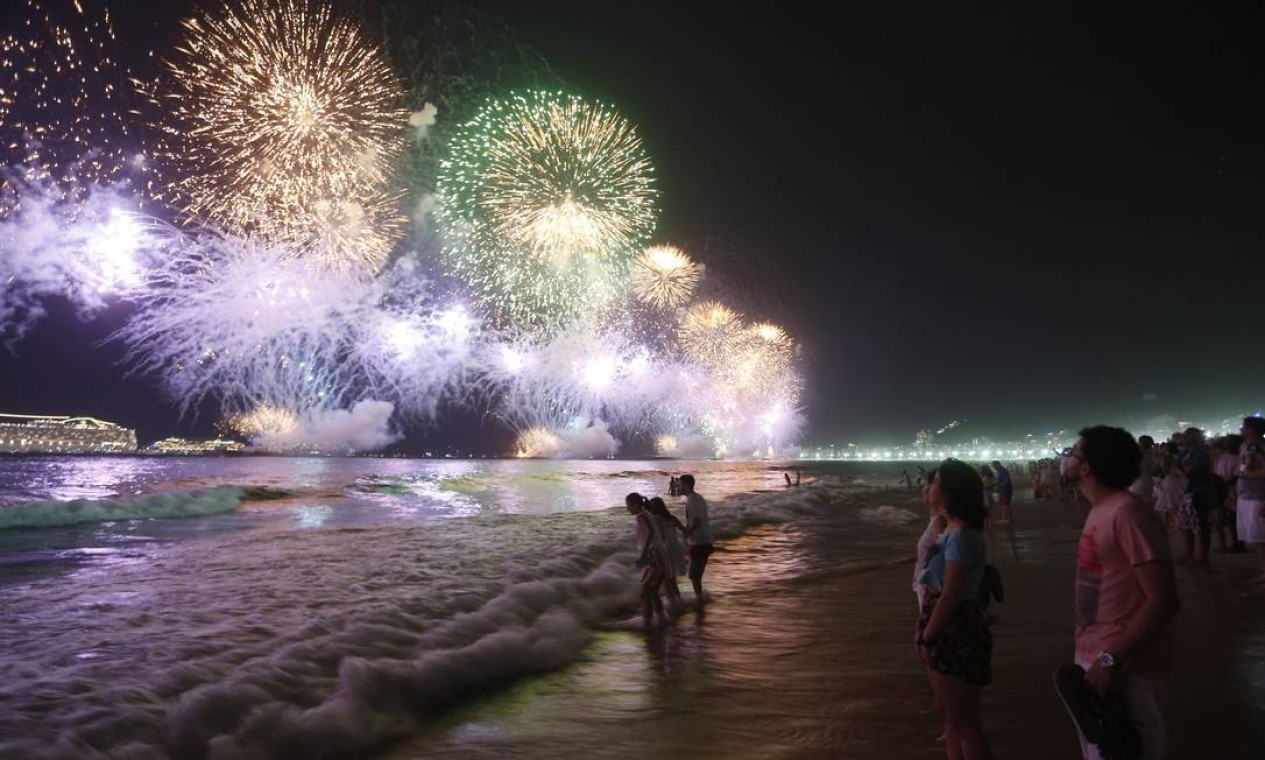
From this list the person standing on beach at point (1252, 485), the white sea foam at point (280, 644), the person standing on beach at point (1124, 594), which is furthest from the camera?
the person standing on beach at point (1252, 485)

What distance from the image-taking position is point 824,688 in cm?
657

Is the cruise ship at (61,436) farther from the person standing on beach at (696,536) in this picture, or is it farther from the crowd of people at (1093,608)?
the crowd of people at (1093,608)

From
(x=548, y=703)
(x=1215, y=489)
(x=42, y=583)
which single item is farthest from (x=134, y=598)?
(x=1215, y=489)

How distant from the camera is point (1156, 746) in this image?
2.85 m

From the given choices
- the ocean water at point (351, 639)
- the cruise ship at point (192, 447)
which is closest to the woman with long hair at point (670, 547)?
the ocean water at point (351, 639)

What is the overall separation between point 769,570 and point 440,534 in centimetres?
1069

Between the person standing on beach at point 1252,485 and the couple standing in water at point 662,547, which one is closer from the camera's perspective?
the person standing on beach at point 1252,485

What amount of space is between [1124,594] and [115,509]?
1327 inches

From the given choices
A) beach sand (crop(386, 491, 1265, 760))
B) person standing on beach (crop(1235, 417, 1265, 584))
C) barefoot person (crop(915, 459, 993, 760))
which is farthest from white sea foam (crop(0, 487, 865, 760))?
person standing on beach (crop(1235, 417, 1265, 584))

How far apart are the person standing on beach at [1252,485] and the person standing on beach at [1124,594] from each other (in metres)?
7.67

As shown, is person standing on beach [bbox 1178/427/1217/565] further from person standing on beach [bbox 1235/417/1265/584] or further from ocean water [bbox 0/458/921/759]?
ocean water [bbox 0/458/921/759]

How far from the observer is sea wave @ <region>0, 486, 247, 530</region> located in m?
25.8

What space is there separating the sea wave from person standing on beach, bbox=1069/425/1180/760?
99.4ft

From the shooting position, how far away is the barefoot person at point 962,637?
3.78m
